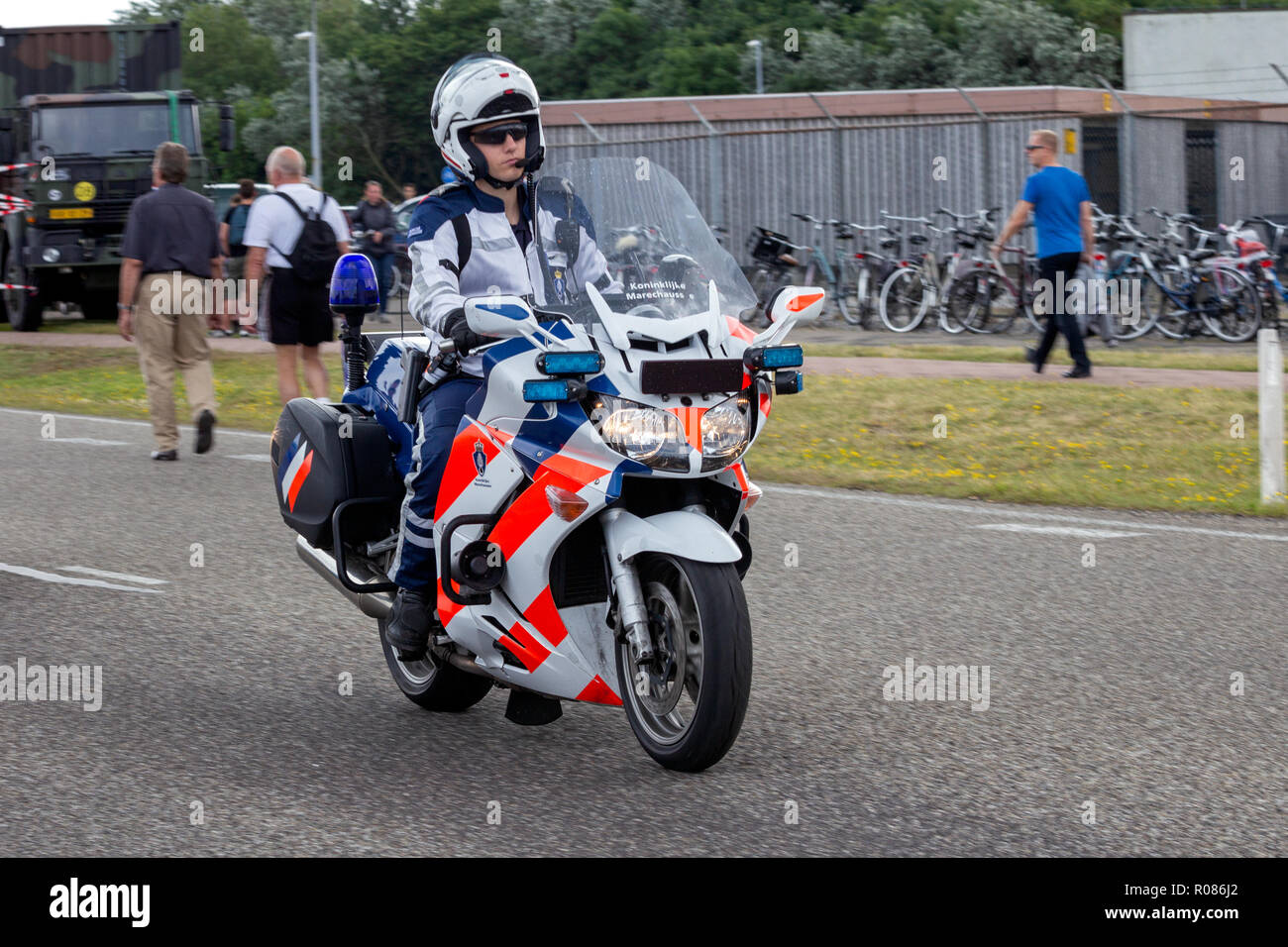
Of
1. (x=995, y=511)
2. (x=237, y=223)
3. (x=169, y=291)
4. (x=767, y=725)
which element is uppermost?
(x=237, y=223)

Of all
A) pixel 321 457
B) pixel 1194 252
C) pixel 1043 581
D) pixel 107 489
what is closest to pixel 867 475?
pixel 1043 581

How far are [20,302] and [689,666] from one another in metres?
20.7

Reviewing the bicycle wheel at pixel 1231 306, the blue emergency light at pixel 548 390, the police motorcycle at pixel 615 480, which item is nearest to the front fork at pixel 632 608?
the police motorcycle at pixel 615 480

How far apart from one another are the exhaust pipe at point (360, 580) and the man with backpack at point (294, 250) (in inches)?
238

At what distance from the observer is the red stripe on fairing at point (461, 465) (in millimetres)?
4895

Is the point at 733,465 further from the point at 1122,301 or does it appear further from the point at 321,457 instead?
the point at 1122,301

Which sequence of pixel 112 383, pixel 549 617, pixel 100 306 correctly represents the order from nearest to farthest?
pixel 549 617 < pixel 112 383 < pixel 100 306

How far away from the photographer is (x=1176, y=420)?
12.3 metres

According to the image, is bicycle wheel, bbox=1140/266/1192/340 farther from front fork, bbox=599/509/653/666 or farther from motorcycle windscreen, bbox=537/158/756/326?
front fork, bbox=599/509/653/666

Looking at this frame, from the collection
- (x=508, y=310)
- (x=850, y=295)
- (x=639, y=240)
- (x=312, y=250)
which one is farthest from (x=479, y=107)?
(x=850, y=295)

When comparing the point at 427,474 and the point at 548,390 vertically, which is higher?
the point at 548,390

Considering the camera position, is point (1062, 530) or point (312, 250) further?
point (312, 250)

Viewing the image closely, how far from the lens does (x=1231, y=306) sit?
58.4ft

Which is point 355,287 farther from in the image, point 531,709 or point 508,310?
point 531,709
